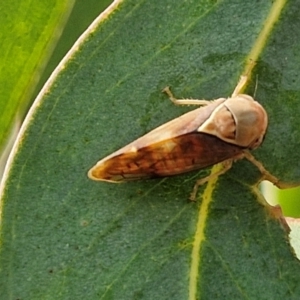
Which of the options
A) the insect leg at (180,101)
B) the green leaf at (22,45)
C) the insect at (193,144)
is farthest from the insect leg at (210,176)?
the green leaf at (22,45)

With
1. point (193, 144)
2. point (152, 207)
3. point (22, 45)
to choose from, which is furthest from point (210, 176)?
point (22, 45)

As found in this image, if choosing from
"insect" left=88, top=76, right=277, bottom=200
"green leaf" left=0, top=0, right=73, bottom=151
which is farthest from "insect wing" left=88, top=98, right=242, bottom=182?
"green leaf" left=0, top=0, right=73, bottom=151

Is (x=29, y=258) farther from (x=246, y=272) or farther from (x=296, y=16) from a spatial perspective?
(x=296, y=16)

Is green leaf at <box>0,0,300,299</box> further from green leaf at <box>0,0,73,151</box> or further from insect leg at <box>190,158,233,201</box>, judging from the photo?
green leaf at <box>0,0,73,151</box>

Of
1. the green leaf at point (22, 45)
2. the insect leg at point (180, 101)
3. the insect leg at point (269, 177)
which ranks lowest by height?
the insect leg at point (269, 177)

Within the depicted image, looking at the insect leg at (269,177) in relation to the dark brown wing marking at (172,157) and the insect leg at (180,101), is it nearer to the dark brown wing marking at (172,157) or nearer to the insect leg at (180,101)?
the dark brown wing marking at (172,157)
